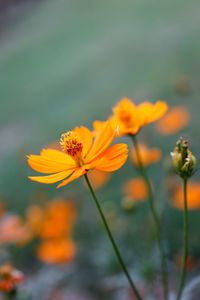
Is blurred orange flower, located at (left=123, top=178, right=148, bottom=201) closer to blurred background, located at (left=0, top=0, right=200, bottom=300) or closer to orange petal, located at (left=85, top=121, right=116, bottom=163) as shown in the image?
blurred background, located at (left=0, top=0, right=200, bottom=300)

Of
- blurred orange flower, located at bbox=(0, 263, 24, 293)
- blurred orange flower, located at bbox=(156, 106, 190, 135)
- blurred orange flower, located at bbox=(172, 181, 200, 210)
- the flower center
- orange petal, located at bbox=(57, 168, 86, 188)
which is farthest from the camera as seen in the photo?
blurred orange flower, located at bbox=(156, 106, 190, 135)

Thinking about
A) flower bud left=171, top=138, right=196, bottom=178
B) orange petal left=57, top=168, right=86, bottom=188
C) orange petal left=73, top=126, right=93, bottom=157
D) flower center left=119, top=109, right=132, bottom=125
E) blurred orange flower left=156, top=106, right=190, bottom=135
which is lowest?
flower bud left=171, top=138, right=196, bottom=178

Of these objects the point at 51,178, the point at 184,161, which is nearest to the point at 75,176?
the point at 51,178

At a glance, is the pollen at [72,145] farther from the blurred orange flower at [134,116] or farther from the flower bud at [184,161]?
the flower bud at [184,161]

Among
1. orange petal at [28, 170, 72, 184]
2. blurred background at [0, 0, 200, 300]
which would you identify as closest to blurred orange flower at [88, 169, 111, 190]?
blurred background at [0, 0, 200, 300]

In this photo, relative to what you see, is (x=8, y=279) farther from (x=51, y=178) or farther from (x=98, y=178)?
(x=98, y=178)

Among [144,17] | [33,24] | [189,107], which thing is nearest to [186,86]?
[189,107]
